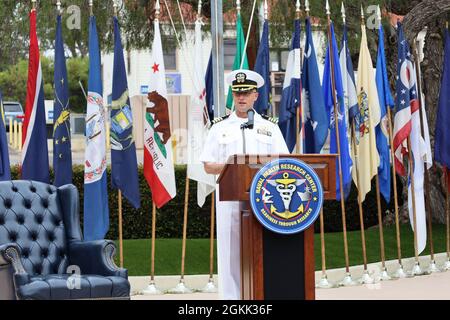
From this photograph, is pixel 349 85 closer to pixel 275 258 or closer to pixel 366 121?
pixel 366 121

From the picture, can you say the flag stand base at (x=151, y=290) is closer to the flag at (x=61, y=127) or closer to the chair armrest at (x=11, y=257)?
the flag at (x=61, y=127)

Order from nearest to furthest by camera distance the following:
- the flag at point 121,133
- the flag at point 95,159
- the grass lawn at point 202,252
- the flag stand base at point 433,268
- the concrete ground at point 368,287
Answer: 1. the concrete ground at point 368,287
2. the flag at point 95,159
3. the flag at point 121,133
4. the flag stand base at point 433,268
5. the grass lawn at point 202,252

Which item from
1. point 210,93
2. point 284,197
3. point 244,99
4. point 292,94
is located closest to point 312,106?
point 292,94

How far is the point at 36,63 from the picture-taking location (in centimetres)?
895

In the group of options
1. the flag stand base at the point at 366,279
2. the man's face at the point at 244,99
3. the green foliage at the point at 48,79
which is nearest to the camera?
Result: the man's face at the point at 244,99

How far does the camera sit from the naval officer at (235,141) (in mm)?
6547

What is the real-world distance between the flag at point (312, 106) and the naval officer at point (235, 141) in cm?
278

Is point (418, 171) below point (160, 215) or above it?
above

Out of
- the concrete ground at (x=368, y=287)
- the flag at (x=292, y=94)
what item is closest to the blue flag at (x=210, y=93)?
the flag at (x=292, y=94)

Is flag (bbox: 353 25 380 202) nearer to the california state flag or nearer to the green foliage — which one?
the california state flag

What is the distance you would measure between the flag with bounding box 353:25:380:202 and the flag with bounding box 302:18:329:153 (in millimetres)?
567

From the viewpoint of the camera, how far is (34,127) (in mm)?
8945

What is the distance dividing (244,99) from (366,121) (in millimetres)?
3538
